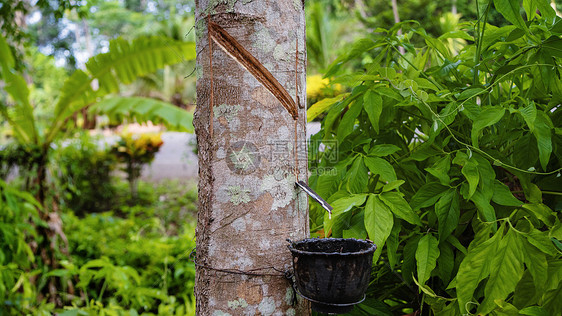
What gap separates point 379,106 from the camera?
1.23 m

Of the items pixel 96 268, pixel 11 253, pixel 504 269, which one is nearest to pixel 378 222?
pixel 504 269

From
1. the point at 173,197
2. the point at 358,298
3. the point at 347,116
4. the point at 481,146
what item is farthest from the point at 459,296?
the point at 173,197

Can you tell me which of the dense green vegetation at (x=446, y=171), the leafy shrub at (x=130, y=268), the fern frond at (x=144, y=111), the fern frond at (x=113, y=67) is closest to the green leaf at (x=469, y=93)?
the dense green vegetation at (x=446, y=171)

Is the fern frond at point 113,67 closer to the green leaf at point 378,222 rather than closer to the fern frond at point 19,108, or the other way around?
the fern frond at point 19,108

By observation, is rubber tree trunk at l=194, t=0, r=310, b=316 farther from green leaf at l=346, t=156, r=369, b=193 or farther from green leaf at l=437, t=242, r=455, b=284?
green leaf at l=437, t=242, r=455, b=284

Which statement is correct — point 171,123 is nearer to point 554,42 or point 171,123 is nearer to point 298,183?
point 298,183

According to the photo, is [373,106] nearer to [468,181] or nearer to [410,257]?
[468,181]

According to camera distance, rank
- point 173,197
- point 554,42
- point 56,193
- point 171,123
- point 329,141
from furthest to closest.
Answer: point 173,197 < point 171,123 < point 56,193 < point 329,141 < point 554,42

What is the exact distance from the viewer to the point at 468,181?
111 centimetres

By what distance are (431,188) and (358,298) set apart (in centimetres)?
42

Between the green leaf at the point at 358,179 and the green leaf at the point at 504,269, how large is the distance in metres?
0.39

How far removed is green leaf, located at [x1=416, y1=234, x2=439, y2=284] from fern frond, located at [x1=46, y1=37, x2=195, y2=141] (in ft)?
10.7

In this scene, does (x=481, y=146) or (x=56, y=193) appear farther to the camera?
(x=56, y=193)

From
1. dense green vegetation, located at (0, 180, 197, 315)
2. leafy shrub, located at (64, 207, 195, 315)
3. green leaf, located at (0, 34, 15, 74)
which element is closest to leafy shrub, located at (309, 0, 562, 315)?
dense green vegetation, located at (0, 180, 197, 315)
